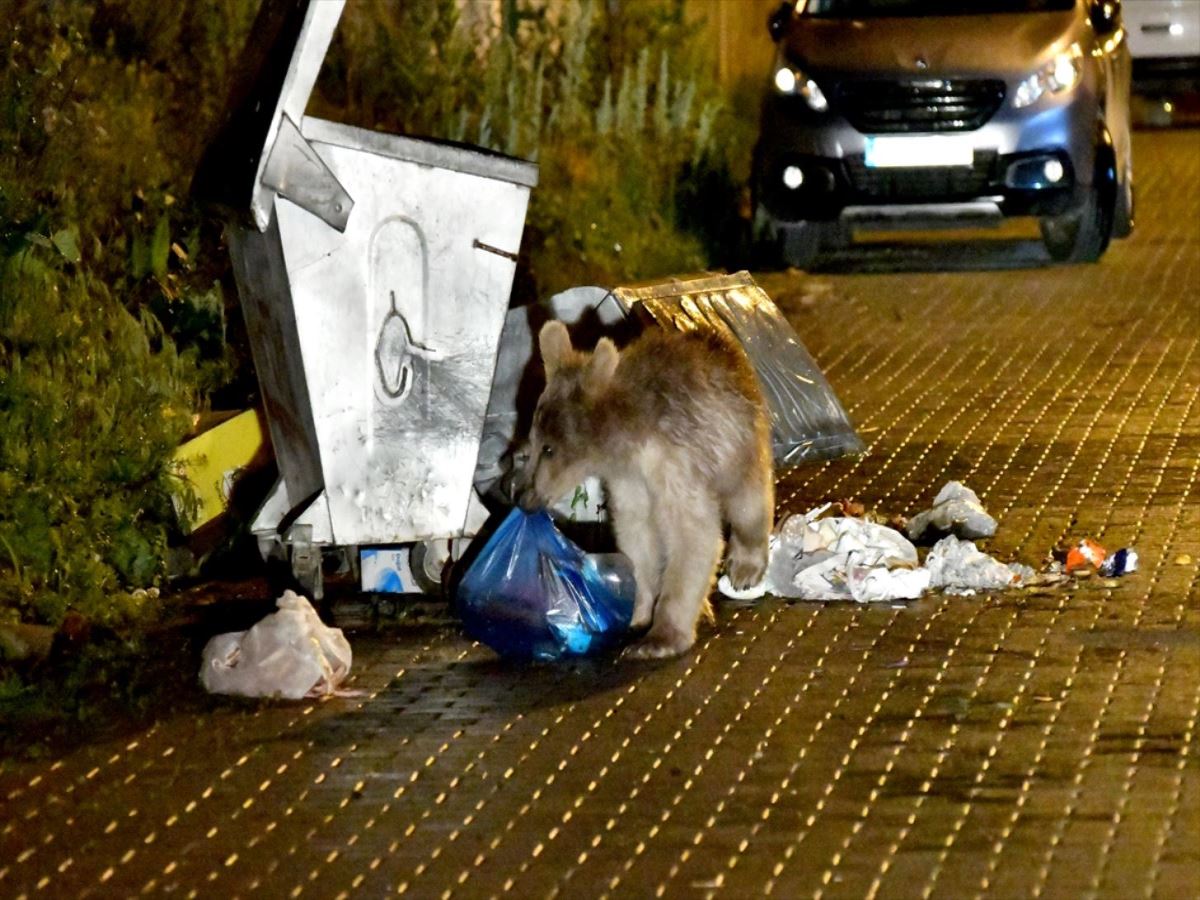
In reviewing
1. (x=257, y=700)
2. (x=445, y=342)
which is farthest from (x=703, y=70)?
(x=257, y=700)

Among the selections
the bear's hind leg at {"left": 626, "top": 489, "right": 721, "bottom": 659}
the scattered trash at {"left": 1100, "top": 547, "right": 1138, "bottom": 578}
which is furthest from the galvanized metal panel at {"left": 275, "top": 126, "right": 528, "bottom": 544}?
the scattered trash at {"left": 1100, "top": 547, "right": 1138, "bottom": 578}

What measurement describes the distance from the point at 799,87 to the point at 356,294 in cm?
840

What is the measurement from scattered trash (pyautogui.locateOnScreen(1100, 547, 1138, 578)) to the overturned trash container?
215cm

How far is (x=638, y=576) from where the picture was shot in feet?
23.1

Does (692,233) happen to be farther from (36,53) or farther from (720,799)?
(720,799)

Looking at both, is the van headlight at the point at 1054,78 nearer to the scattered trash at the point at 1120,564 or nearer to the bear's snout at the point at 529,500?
the scattered trash at the point at 1120,564

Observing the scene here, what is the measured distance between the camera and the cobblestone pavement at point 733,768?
5.04 meters

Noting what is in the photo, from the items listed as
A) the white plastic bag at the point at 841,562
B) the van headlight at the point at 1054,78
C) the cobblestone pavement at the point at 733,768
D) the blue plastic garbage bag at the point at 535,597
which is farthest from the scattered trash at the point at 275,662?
the van headlight at the point at 1054,78

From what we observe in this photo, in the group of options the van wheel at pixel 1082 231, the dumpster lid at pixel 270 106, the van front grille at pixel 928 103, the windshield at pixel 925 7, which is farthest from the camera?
the windshield at pixel 925 7

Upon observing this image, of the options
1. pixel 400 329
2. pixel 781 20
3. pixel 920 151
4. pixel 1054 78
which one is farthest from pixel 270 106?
pixel 781 20

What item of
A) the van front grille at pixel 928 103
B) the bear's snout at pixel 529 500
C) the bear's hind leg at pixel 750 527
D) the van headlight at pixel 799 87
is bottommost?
the bear's hind leg at pixel 750 527

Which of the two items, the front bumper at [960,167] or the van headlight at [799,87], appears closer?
the front bumper at [960,167]

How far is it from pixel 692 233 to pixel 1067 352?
3924mm

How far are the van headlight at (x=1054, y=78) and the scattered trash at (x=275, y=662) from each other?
362 inches
